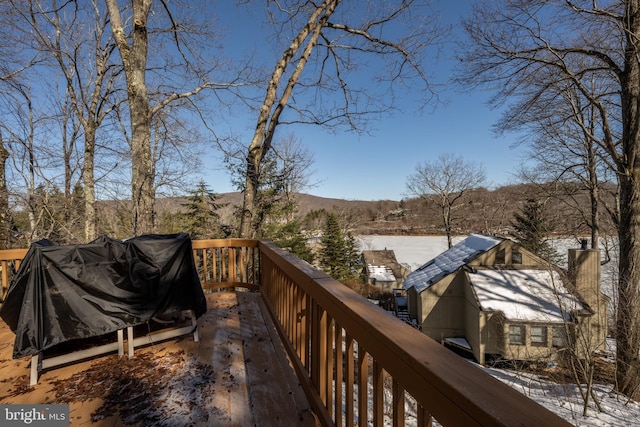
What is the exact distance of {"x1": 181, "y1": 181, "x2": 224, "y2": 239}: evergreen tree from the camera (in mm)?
16828

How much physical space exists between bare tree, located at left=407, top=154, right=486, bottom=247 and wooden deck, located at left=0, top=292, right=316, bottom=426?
22.3 m

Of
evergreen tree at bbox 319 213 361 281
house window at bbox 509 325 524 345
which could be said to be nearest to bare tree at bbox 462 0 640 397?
house window at bbox 509 325 524 345

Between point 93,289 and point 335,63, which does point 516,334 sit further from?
point 93,289

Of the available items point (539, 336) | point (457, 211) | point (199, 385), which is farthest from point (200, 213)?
point (457, 211)

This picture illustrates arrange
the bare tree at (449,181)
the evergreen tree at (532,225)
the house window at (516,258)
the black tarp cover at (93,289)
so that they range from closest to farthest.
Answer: the black tarp cover at (93,289) < the house window at (516,258) < the evergreen tree at (532,225) < the bare tree at (449,181)

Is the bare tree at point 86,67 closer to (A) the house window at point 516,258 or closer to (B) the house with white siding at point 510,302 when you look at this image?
(B) the house with white siding at point 510,302

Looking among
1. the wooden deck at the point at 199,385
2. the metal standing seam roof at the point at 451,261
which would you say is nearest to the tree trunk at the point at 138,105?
the wooden deck at the point at 199,385

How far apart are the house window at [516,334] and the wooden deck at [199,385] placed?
10380 mm

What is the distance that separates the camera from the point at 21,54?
761cm

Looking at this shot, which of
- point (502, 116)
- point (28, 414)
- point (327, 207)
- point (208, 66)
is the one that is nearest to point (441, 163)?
point (327, 207)

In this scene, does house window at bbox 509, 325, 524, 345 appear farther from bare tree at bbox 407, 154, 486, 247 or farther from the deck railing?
bare tree at bbox 407, 154, 486, 247

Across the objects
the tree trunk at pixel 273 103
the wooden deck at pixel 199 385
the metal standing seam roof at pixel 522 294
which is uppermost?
the tree trunk at pixel 273 103

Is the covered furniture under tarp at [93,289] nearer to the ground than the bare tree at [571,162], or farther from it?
nearer to the ground

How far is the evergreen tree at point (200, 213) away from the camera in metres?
16.8
